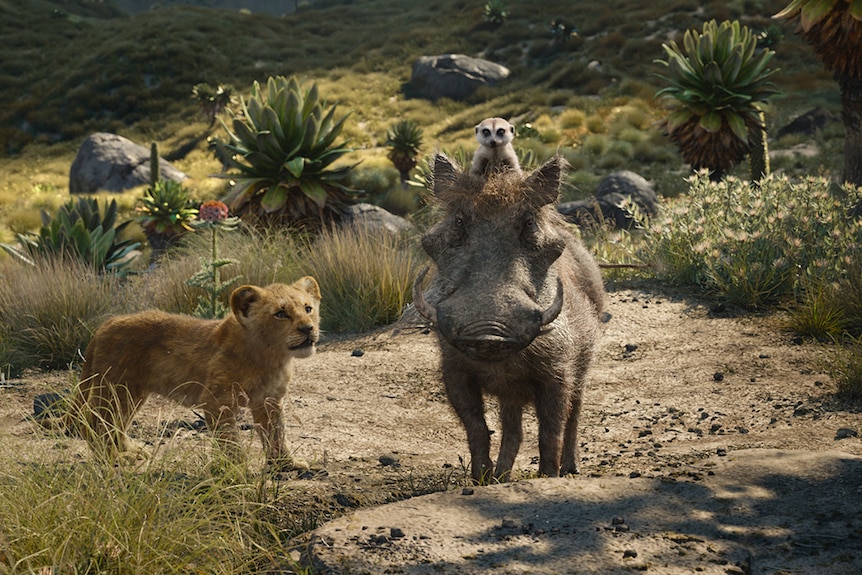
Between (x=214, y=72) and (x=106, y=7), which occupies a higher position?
(x=106, y=7)

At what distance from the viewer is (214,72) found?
46531 millimetres

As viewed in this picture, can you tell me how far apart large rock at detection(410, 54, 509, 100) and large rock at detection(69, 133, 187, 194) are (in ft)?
44.4

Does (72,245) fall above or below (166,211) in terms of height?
above

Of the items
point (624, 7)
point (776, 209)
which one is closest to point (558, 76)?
point (624, 7)

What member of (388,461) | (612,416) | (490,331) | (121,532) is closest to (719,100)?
(612,416)

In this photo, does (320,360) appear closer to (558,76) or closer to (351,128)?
(351,128)

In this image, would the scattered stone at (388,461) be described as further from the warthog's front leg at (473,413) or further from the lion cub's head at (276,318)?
the warthog's front leg at (473,413)

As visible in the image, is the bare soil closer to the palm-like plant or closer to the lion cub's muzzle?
the lion cub's muzzle

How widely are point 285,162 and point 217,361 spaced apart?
24.2 ft

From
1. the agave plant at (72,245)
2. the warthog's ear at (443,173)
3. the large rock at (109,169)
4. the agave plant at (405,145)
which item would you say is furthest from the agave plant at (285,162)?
the large rock at (109,169)

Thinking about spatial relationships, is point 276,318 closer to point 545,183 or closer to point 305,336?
point 305,336

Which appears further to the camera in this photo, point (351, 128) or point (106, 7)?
point (106, 7)

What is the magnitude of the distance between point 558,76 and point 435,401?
3409 cm

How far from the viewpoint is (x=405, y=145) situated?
26.6 meters
